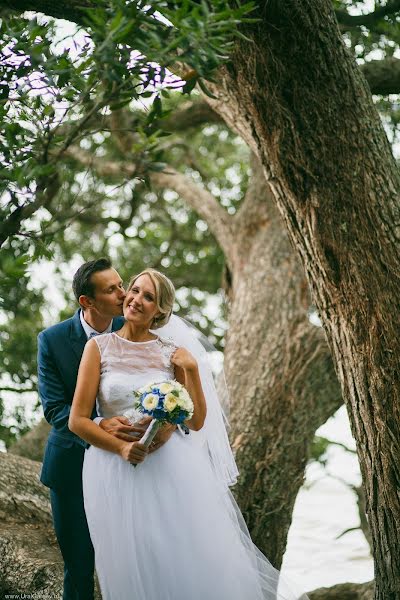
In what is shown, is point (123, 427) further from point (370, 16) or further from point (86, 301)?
point (370, 16)

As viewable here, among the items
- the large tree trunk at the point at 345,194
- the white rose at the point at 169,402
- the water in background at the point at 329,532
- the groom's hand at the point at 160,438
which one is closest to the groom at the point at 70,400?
the groom's hand at the point at 160,438

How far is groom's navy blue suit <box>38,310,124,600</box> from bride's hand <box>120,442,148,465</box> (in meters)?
0.49

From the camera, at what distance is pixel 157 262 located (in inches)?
340

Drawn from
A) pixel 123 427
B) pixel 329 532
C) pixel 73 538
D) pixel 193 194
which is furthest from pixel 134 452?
pixel 329 532

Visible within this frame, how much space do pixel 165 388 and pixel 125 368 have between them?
1.15 ft

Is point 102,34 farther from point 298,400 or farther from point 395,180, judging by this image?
point 298,400

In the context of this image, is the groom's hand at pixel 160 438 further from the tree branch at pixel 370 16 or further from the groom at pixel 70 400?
the tree branch at pixel 370 16

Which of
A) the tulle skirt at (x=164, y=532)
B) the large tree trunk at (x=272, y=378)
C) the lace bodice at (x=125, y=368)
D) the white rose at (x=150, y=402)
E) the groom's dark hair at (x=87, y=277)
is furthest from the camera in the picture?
the large tree trunk at (x=272, y=378)

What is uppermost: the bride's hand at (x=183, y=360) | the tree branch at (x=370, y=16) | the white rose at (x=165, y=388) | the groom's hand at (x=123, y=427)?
the tree branch at (x=370, y=16)

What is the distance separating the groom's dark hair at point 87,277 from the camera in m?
3.41

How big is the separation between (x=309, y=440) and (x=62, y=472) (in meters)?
2.68

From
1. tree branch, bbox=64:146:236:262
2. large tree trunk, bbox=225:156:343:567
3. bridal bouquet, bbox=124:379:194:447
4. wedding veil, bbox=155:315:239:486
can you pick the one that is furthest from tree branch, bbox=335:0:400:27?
bridal bouquet, bbox=124:379:194:447

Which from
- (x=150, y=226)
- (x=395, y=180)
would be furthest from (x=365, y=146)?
(x=150, y=226)

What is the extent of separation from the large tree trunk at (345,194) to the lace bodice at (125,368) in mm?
906
